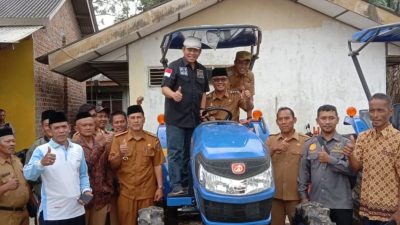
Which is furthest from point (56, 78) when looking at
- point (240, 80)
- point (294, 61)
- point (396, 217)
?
point (396, 217)

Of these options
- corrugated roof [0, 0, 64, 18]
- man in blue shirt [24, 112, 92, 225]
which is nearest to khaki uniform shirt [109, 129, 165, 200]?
man in blue shirt [24, 112, 92, 225]

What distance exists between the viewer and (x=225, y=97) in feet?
18.1

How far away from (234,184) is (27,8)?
258 inches

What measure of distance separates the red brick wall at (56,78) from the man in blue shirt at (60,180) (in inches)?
209

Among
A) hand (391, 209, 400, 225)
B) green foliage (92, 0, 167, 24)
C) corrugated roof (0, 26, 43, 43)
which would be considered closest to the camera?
hand (391, 209, 400, 225)

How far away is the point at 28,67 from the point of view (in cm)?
936

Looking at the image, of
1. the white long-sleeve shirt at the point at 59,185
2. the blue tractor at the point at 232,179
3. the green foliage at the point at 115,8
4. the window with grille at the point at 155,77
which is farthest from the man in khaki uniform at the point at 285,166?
Result: the green foliage at the point at 115,8

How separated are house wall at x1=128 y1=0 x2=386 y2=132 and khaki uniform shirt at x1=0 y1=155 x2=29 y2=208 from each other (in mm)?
4926

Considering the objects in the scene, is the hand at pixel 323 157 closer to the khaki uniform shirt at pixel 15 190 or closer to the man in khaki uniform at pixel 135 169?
the man in khaki uniform at pixel 135 169

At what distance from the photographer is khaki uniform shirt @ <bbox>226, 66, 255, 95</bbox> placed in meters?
A: 6.00

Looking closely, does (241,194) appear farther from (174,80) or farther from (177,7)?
(177,7)

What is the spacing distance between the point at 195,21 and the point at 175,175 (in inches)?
209

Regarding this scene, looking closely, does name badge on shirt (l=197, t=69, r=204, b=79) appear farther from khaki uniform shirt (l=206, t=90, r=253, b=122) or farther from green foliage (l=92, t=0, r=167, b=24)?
green foliage (l=92, t=0, r=167, b=24)

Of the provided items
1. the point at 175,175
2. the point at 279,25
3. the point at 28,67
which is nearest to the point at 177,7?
the point at 279,25
